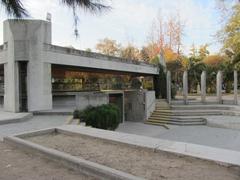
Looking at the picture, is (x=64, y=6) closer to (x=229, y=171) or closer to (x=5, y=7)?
(x=5, y=7)

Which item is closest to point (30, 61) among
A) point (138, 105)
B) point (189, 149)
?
point (138, 105)

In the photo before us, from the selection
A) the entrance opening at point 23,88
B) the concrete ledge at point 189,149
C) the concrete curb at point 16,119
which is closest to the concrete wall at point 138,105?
the entrance opening at point 23,88

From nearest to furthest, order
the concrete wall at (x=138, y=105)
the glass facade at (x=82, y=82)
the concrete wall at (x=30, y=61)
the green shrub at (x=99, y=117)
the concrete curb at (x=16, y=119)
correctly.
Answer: the concrete curb at (x=16, y=119) → the green shrub at (x=99, y=117) → the concrete wall at (x=30, y=61) → the glass facade at (x=82, y=82) → the concrete wall at (x=138, y=105)

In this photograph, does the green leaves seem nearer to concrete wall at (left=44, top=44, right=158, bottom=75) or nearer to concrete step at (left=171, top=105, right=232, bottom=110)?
concrete wall at (left=44, top=44, right=158, bottom=75)

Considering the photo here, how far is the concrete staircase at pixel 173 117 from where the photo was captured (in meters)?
16.1

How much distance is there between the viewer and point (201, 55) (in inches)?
1414

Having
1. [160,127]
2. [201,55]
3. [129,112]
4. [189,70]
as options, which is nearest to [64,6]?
[160,127]

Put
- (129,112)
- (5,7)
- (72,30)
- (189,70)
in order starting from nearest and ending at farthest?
(5,7)
(72,30)
(129,112)
(189,70)

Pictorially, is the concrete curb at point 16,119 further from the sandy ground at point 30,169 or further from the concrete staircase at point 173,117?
the concrete staircase at point 173,117

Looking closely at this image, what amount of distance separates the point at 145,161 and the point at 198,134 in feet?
30.9

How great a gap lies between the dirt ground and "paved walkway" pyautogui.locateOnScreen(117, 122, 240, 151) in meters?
6.25

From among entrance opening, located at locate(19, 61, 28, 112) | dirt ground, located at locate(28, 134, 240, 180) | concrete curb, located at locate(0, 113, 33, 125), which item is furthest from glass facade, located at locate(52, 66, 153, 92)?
dirt ground, located at locate(28, 134, 240, 180)

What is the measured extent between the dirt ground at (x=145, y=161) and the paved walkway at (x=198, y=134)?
625 cm

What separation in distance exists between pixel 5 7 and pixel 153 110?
16.9 meters
